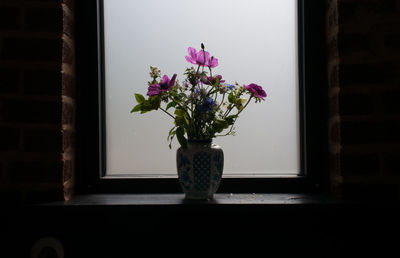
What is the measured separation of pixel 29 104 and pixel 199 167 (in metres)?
0.60

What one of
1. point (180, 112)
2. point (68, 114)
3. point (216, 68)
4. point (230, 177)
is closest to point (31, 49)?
point (68, 114)

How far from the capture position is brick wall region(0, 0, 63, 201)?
1.20 m

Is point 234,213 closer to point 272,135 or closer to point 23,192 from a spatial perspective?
point 272,135

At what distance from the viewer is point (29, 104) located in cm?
121

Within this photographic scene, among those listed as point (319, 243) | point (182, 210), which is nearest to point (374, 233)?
point (319, 243)

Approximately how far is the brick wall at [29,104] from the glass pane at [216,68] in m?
0.24

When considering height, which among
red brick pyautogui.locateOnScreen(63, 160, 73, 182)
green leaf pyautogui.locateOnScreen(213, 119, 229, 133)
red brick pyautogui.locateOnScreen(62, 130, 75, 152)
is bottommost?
red brick pyautogui.locateOnScreen(63, 160, 73, 182)

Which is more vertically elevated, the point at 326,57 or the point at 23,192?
the point at 326,57

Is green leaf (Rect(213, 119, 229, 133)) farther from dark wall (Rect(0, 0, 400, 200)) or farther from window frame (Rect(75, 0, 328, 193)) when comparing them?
dark wall (Rect(0, 0, 400, 200))

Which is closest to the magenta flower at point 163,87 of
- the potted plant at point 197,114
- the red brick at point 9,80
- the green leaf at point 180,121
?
the potted plant at point 197,114

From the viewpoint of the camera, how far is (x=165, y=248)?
1.17 m

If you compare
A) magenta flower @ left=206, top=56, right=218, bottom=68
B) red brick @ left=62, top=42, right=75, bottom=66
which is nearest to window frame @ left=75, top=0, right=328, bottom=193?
red brick @ left=62, top=42, right=75, bottom=66

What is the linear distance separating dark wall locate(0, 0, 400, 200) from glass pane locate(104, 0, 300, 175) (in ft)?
0.77

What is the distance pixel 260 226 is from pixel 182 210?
0.81ft
